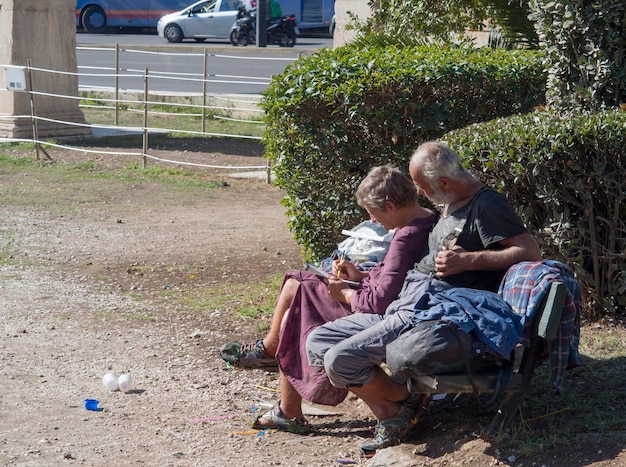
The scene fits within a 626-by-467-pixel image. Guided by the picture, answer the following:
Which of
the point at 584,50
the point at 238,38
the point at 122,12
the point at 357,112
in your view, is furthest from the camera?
the point at 122,12

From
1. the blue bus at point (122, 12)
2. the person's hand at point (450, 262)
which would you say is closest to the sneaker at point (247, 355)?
the person's hand at point (450, 262)

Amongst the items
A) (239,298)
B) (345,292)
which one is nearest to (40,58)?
(239,298)

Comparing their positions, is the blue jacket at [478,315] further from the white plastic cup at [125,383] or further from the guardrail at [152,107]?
the guardrail at [152,107]

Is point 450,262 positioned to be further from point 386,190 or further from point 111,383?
point 111,383

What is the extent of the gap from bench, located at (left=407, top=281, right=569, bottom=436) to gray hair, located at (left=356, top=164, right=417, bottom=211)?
868 millimetres

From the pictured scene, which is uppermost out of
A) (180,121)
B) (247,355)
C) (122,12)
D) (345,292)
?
(122,12)

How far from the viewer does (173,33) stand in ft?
104

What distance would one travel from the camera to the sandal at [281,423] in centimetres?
450

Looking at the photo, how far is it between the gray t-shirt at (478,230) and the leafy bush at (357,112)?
189 cm

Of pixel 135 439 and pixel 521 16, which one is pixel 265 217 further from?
pixel 135 439

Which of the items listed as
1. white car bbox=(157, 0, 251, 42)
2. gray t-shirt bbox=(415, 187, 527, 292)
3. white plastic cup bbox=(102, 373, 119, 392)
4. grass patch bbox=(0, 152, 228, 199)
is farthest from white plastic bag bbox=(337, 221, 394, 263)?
white car bbox=(157, 0, 251, 42)

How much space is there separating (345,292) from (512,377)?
93cm

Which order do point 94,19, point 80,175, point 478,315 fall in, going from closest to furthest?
1. point 478,315
2. point 80,175
3. point 94,19

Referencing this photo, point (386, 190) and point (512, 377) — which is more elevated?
point (386, 190)
